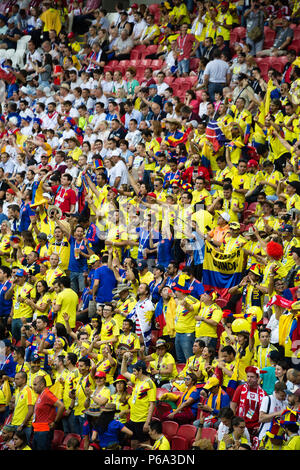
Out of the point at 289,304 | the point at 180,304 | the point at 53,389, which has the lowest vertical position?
the point at 53,389

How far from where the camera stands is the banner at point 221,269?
11633mm

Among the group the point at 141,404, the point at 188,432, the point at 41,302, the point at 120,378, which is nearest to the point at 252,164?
the point at 41,302

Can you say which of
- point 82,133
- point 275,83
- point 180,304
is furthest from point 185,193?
point 82,133

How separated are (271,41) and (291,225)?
6.87 meters

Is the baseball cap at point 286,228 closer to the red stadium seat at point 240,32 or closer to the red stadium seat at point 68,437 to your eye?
the red stadium seat at point 68,437

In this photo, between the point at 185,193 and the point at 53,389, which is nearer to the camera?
the point at 53,389

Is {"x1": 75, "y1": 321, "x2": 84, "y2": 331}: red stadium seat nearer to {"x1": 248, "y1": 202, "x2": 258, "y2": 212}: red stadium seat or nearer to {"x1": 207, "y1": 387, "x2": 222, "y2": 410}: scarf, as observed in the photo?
{"x1": 207, "y1": 387, "x2": 222, "y2": 410}: scarf

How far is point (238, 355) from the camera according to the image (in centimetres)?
970

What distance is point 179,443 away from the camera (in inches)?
364

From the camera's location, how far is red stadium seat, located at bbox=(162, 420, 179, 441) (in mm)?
9453

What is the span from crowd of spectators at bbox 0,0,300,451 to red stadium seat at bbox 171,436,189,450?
12 millimetres

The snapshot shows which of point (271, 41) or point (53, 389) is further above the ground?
point (271, 41)

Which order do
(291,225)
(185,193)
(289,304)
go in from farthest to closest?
1. (185,193)
2. (291,225)
3. (289,304)
